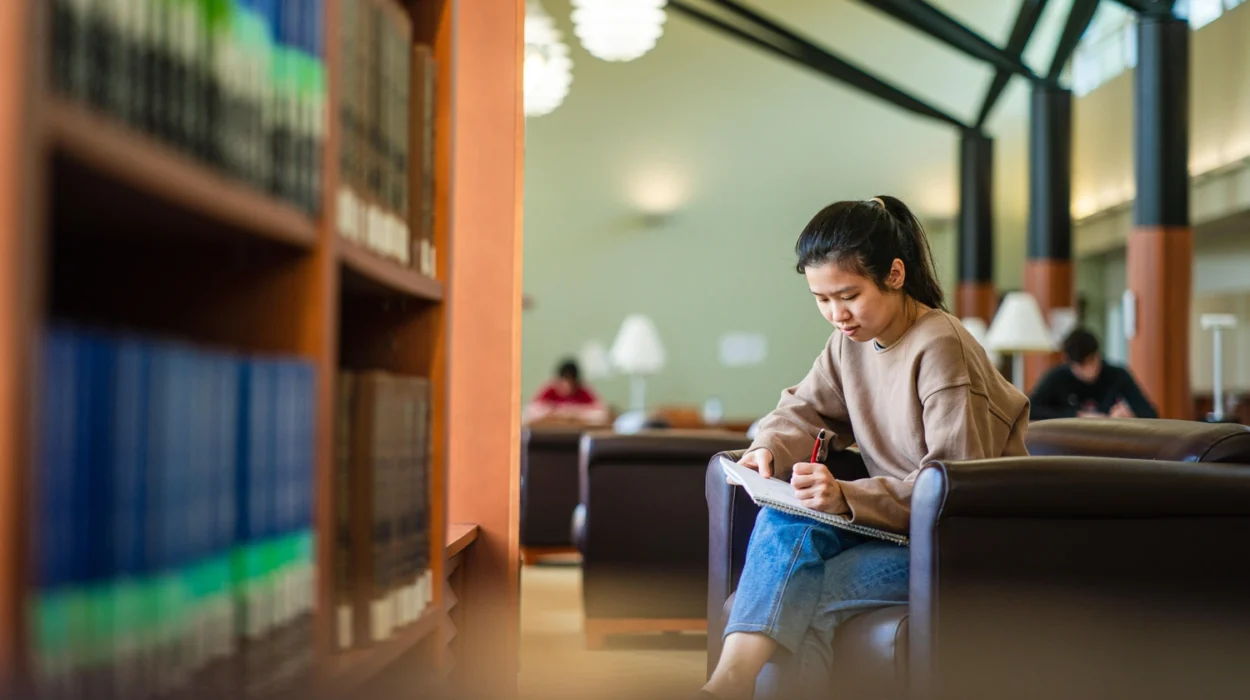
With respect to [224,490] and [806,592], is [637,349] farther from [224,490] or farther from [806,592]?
[224,490]

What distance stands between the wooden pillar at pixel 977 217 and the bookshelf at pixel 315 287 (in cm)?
897

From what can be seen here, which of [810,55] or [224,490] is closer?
[224,490]

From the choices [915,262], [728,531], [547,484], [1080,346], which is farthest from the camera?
[1080,346]

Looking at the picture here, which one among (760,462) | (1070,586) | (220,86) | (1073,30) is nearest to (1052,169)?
(1073,30)

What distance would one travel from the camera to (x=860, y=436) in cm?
238

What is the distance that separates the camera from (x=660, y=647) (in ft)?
12.1

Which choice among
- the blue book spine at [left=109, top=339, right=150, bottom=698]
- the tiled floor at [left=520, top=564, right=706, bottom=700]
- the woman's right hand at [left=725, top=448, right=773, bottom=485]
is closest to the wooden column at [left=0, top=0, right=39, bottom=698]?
the blue book spine at [left=109, top=339, right=150, bottom=698]

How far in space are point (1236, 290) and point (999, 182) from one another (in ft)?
9.57

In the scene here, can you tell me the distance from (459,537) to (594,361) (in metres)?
9.89

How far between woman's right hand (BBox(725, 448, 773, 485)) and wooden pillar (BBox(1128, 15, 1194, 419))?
4.66 metres

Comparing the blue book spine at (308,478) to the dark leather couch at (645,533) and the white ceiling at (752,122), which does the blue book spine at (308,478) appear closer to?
the dark leather couch at (645,533)

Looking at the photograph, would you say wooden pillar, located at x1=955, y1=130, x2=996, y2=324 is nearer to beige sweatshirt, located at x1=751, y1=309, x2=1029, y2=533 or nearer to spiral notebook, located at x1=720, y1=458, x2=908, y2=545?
beige sweatshirt, located at x1=751, y1=309, x2=1029, y2=533

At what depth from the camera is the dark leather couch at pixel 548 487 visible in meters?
5.16

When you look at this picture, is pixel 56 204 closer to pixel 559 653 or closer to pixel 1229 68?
pixel 559 653
